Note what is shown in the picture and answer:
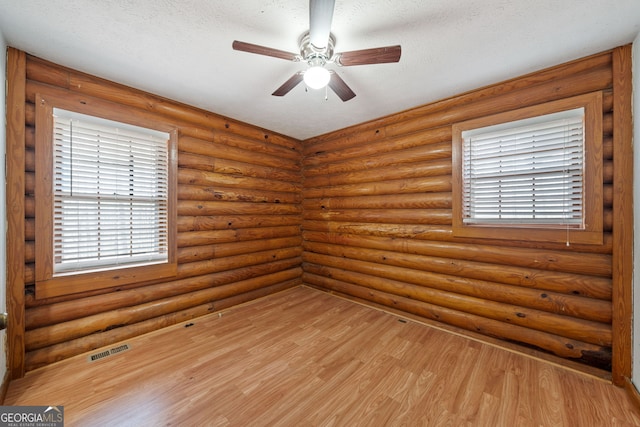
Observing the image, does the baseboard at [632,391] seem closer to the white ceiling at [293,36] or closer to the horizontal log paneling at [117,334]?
the white ceiling at [293,36]

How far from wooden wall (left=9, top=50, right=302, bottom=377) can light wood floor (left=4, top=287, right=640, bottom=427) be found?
0.27 metres

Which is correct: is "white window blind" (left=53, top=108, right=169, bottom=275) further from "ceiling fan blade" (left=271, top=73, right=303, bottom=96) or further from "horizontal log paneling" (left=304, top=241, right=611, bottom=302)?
"horizontal log paneling" (left=304, top=241, right=611, bottom=302)

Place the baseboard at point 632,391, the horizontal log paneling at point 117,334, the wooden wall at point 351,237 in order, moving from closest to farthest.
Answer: the baseboard at point 632,391
the wooden wall at point 351,237
the horizontal log paneling at point 117,334

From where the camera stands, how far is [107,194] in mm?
2309

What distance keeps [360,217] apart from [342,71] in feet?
6.43

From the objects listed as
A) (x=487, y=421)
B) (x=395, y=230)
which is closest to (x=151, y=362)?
(x=487, y=421)

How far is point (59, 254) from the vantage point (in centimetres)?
209

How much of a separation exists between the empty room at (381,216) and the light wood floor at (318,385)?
18mm

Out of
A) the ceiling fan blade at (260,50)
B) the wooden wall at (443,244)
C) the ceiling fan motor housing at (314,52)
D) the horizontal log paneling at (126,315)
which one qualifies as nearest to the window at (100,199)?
the horizontal log paneling at (126,315)

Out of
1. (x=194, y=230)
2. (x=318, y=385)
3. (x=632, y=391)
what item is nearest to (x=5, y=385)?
(x=194, y=230)

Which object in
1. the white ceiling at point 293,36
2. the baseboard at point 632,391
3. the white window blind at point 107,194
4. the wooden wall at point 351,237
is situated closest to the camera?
the white ceiling at point 293,36

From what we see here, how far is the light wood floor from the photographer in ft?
5.05

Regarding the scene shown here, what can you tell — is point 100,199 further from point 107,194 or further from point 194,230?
point 194,230

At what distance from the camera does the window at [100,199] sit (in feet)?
6.59
